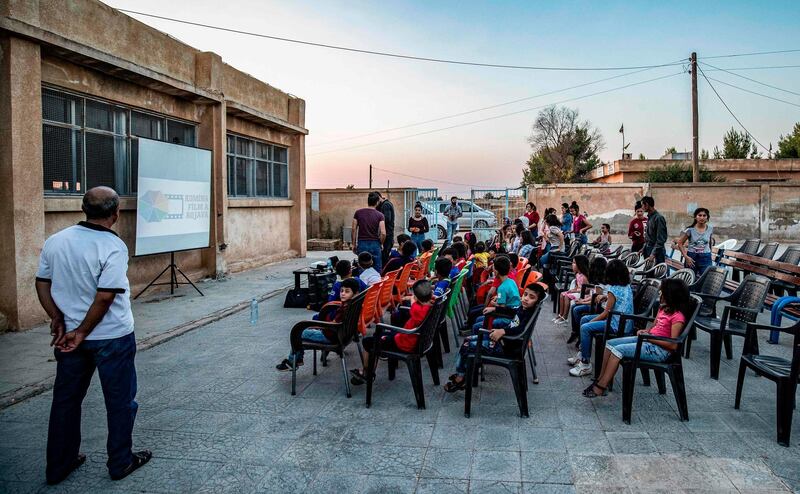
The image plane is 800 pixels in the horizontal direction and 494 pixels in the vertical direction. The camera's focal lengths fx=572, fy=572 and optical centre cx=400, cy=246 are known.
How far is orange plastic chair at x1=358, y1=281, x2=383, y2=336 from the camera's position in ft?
18.9

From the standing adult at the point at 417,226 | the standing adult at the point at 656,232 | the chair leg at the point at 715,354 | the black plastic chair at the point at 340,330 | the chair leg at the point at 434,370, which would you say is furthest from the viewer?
the standing adult at the point at 417,226

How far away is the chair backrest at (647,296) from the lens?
565 centimetres

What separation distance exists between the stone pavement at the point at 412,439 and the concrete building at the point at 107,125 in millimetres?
3457

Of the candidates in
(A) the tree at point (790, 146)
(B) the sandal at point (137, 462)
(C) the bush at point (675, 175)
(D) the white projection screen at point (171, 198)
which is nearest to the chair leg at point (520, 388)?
(B) the sandal at point (137, 462)

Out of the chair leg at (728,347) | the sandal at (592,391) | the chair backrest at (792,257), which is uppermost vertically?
the chair backrest at (792,257)

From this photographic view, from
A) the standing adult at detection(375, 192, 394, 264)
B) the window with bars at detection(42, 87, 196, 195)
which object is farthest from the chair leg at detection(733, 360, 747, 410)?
the window with bars at detection(42, 87, 196, 195)

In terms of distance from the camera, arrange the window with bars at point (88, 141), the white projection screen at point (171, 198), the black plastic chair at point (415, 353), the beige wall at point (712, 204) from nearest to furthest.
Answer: the black plastic chair at point (415, 353)
the window with bars at point (88, 141)
the white projection screen at point (171, 198)
the beige wall at point (712, 204)

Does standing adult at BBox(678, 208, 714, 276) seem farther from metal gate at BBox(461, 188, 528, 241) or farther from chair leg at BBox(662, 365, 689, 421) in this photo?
metal gate at BBox(461, 188, 528, 241)

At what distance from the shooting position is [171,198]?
10.3 metres

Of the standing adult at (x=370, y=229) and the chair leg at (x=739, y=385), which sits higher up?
the standing adult at (x=370, y=229)

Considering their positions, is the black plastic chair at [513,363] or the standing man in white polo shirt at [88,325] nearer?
the standing man in white polo shirt at [88,325]

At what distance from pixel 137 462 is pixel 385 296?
3682 mm

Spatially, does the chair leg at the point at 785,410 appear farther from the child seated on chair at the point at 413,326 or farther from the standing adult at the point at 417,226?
the standing adult at the point at 417,226

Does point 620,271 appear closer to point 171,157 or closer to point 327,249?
point 171,157
